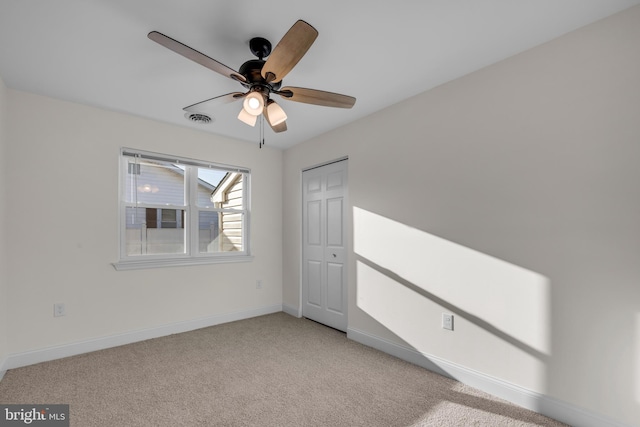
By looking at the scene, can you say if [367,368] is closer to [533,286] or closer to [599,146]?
[533,286]

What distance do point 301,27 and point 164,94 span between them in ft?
6.03

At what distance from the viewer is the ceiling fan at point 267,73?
4.90 ft

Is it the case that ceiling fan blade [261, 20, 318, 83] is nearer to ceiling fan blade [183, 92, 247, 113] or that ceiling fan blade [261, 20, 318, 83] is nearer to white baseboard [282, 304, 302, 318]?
ceiling fan blade [183, 92, 247, 113]

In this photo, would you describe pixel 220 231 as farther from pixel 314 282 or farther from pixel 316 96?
pixel 316 96

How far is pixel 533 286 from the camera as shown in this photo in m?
1.99

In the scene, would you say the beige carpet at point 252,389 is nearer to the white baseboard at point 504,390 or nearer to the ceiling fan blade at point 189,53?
the white baseboard at point 504,390

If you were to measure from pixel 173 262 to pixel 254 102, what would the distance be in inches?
93.5

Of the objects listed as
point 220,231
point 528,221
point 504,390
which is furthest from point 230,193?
point 504,390

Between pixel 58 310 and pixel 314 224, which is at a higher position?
pixel 314 224

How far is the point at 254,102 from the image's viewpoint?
1893 mm

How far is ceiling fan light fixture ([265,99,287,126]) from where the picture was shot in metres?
2.12

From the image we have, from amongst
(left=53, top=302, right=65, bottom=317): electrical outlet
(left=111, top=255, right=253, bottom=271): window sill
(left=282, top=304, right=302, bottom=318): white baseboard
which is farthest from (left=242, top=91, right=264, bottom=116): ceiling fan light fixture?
(left=282, top=304, right=302, bottom=318): white baseboard

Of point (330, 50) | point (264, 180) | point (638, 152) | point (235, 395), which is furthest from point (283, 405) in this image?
point (264, 180)

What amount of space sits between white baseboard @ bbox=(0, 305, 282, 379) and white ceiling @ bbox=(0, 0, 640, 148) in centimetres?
231
